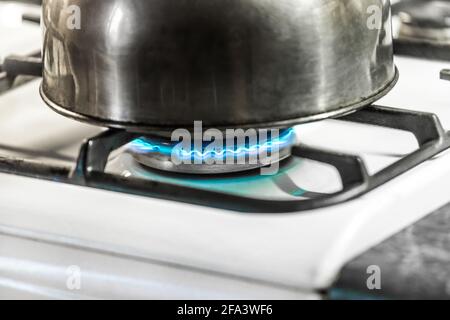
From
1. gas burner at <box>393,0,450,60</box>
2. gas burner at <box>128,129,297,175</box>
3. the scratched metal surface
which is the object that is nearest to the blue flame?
gas burner at <box>128,129,297,175</box>

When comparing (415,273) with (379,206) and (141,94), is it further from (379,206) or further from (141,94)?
(141,94)

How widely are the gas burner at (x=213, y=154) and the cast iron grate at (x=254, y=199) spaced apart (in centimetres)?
2

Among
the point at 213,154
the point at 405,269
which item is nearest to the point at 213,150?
the point at 213,154

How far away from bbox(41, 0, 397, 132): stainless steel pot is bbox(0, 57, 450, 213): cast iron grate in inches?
1.3

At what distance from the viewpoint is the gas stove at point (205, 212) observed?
1.95ft

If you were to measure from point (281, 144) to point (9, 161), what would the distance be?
21 cm

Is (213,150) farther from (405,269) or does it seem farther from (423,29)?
(423,29)

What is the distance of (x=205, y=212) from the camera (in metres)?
0.65

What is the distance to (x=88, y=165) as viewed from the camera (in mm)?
683

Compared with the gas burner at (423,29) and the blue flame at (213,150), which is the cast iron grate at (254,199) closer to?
the blue flame at (213,150)

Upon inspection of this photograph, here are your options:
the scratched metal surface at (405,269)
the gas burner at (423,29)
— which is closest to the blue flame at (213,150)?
the scratched metal surface at (405,269)

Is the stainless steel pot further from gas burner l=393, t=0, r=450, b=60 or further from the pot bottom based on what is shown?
gas burner l=393, t=0, r=450, b=60

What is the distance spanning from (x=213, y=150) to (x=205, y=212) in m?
0.08

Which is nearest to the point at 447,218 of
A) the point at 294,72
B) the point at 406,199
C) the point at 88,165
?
the point at 406,199
